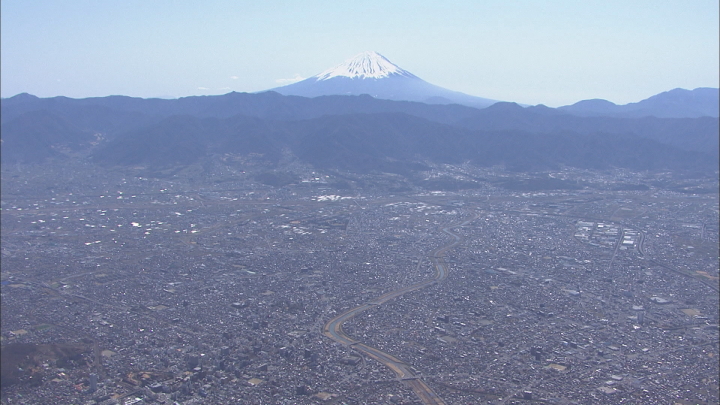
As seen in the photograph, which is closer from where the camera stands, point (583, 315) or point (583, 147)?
point (583, 315)

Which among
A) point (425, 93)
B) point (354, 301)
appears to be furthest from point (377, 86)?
point (354, 301)

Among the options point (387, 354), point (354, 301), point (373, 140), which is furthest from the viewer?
point (373, 140)

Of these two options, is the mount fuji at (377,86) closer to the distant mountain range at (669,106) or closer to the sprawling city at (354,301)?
the distant mountain range at (669,106)

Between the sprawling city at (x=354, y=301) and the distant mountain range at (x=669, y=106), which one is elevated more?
the distant mountain range at (x=669, y=106)

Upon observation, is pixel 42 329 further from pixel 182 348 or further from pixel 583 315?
pixel 583 315

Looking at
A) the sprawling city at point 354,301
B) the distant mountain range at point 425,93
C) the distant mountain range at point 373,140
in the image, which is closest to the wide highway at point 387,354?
the sprawling city at point 354,301

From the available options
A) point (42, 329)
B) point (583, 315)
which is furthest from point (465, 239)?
point (42, 329)

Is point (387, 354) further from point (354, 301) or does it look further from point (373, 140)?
point (373, 140)

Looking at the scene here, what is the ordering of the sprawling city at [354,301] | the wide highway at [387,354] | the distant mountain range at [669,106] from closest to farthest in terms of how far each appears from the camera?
the wide highway at [387,354]
the sprawling city at [354,301]
the distant mountain range at [669,106]

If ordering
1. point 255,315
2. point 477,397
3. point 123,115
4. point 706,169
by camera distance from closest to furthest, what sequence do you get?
point 477,397 → point 255,315 → point 706,169 → point 123,115
